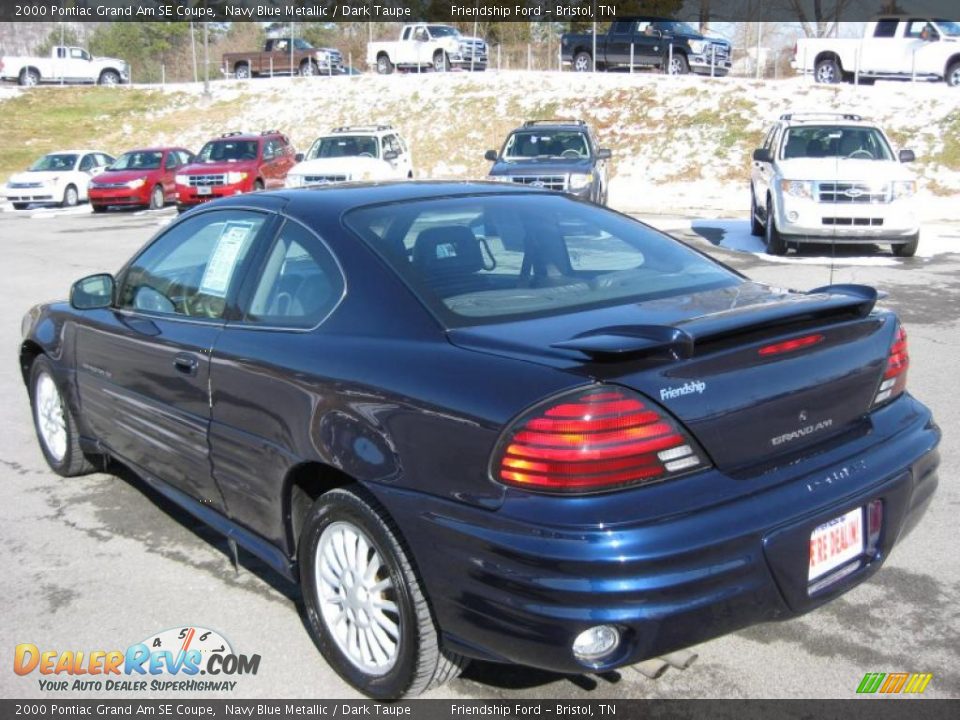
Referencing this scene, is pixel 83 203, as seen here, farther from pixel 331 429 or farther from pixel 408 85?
pixel 331 429

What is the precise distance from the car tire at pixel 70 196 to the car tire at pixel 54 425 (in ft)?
78.2

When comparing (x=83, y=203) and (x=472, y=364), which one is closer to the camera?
(x=472, y=364)

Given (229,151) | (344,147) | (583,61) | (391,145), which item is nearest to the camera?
(344,147)

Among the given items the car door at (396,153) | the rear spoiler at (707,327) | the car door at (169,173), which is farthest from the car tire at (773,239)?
the car door at (169,173)

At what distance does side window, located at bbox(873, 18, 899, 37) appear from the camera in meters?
31.6

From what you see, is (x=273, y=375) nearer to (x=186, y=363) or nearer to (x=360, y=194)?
(x=186, y=363)

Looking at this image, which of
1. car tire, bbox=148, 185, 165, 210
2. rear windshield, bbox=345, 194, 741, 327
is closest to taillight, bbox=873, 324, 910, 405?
rear windshield, bbox=345, 194, 741, 327

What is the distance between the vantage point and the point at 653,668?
11.0ft

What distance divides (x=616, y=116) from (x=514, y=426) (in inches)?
1238

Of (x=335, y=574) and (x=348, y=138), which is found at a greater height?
(x=348, y=138)

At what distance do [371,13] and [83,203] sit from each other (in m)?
44.3

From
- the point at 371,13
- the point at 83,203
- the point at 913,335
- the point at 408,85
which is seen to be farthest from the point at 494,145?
the point at 371,13

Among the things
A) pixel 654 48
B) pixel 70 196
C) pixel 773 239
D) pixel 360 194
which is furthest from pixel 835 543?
pixel 654 48

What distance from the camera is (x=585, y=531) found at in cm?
265
